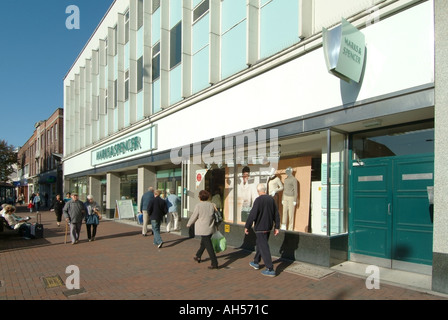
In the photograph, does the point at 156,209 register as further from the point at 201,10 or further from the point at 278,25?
the point at 201,10

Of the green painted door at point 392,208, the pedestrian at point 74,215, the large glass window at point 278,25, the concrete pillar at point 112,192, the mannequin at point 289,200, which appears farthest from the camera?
the concrete pillar at point 112,192

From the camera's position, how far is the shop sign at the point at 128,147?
46.3 ft

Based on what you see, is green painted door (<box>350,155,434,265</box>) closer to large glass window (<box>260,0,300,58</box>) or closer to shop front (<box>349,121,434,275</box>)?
shop front (<box>349,121,434,275</box>)

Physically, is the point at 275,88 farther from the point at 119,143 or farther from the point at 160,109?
the point at 119,143

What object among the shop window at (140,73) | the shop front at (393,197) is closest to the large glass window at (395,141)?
the shop front at (393,197)

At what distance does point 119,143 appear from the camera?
56.8 feet

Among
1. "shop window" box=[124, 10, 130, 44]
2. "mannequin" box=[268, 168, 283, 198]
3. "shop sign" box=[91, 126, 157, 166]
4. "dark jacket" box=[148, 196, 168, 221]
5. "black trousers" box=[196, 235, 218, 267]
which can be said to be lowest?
"black trousers" box=[196, 235, 218, 267]

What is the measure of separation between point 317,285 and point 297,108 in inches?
153

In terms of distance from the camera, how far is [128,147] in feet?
Result: 53.4

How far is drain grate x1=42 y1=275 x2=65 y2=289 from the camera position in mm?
5660

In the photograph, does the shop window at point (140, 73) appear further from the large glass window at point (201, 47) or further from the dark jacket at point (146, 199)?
the dark jacket at point (146, 199)

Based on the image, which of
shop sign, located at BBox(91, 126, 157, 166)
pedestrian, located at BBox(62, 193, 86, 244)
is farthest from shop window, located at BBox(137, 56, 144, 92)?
pedestrian, located at BBox(62, 193, 86, 244)

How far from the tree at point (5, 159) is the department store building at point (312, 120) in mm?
36413

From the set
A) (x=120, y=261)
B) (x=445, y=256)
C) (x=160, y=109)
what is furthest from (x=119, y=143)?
(x=445, y=256)
